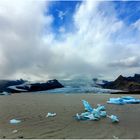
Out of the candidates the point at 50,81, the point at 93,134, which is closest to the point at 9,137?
the point at 93,134

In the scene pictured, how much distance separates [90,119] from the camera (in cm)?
760

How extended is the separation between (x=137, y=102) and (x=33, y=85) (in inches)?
1633

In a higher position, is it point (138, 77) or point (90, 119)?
point (138, 77)

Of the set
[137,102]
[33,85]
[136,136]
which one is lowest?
[136,136]

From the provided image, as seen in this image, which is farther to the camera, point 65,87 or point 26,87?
point 65,87

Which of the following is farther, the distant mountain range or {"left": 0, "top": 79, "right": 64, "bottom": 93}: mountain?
{"left": 0, "top": 79, "right": 64, "bottom": 93}: mountain

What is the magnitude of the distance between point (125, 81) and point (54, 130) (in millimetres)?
60154

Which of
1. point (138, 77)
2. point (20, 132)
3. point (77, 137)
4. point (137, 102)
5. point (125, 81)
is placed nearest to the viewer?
point (77, 137)

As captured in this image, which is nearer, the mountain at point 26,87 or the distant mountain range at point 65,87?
the distant mountain range at point 65,87

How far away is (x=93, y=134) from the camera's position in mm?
5426

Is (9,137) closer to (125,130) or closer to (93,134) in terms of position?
(93,134)

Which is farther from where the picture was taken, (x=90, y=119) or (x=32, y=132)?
(x=90, y=119)

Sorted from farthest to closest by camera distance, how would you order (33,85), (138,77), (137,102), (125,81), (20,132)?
(138,77) < (125,81) < (33,85) < (137,102) < (20,132)

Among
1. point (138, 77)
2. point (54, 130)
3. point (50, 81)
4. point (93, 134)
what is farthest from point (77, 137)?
point (138, 77)
